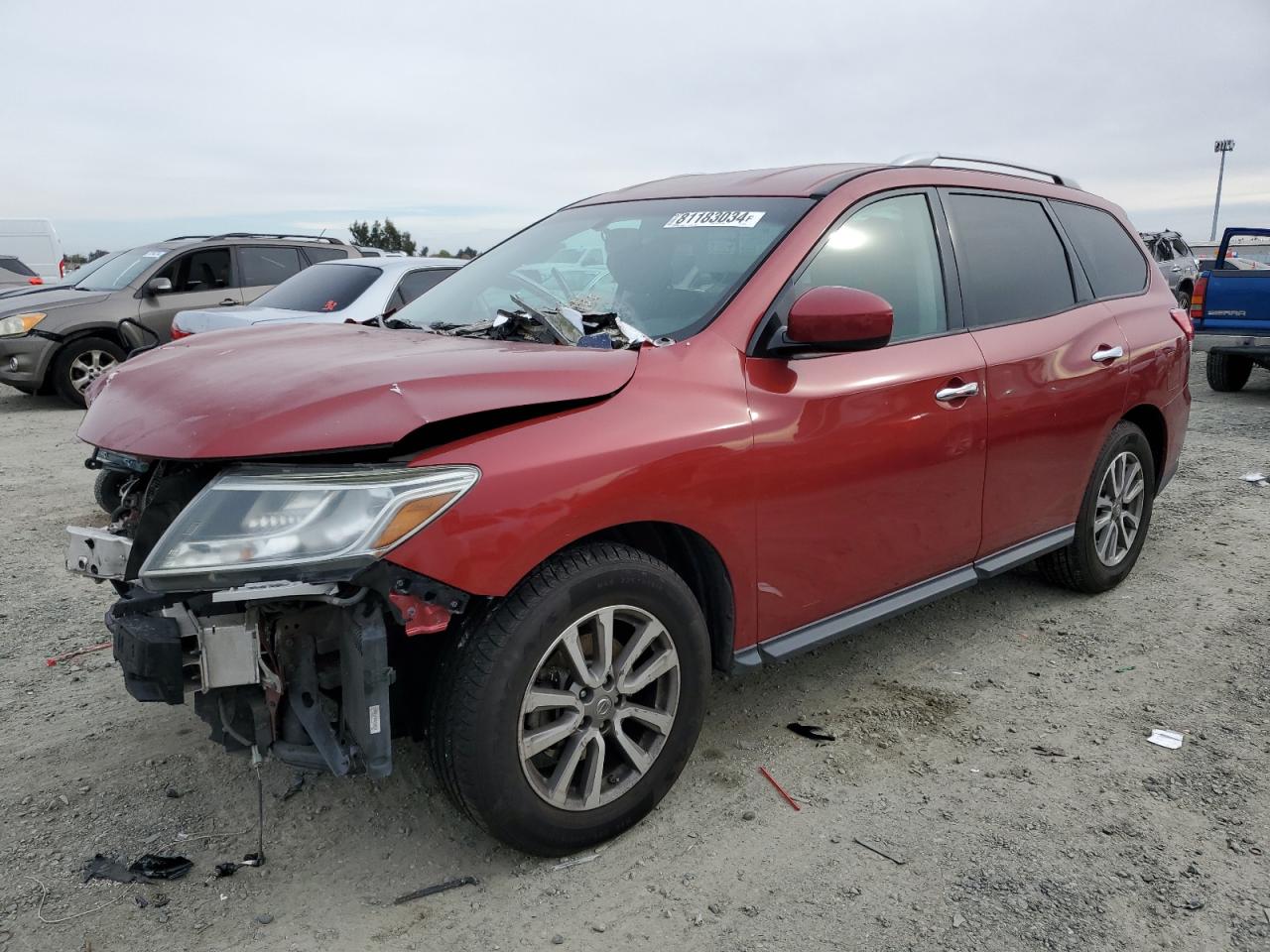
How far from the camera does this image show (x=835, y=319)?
8.96 feet

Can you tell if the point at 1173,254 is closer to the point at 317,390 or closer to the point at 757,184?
the point at 757,184

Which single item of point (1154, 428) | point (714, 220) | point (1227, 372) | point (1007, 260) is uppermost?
point (714, 220)

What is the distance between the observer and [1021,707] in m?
3.51

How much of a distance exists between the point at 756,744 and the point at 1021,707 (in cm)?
105

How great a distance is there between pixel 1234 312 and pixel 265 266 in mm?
10842

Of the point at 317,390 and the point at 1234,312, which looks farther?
the point at 1234,312

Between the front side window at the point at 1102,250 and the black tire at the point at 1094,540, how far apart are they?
0.68m

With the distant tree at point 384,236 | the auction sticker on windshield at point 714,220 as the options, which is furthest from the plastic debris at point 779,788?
the distant tree at point 384,236

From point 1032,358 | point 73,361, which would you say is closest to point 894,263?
point 1032,358

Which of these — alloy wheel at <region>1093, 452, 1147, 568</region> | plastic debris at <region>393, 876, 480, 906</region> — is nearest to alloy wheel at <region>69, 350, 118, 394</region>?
plastic debris at <region>393, 876, 480, 906</region>

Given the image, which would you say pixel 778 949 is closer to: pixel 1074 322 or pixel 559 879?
pixel 559 879

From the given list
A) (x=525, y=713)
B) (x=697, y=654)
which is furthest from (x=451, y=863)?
(x=697, y=654)

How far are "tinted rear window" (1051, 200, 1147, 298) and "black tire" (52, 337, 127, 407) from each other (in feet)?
31.4

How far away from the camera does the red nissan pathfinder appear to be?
7.20 ft
